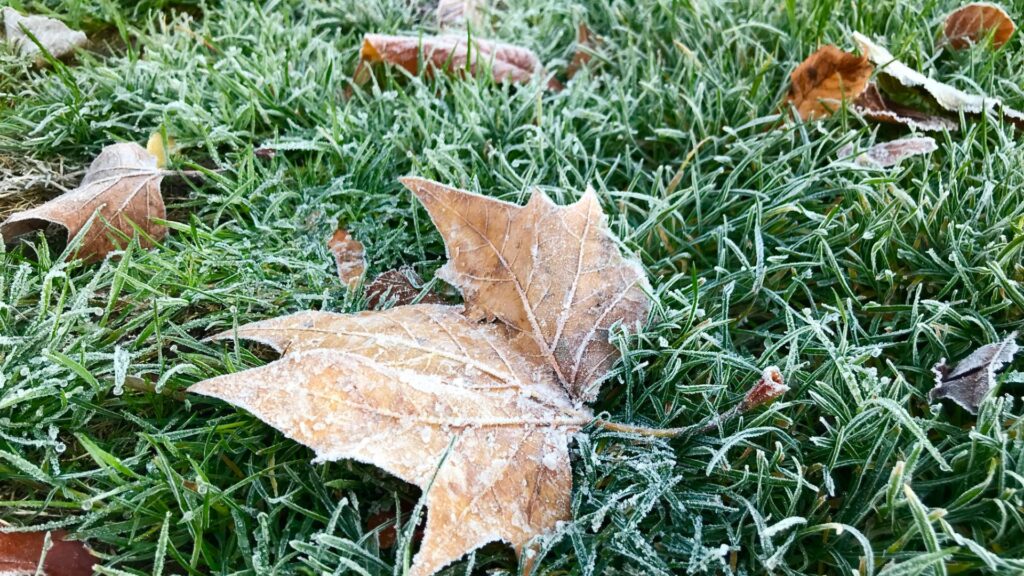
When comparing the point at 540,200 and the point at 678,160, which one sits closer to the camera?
the point at 540,200

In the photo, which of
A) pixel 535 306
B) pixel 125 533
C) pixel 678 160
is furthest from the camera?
pixel 678 160

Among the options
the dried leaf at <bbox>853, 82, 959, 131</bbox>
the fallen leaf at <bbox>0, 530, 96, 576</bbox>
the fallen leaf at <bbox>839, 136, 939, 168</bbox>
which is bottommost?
the fallen leaf at <bbox>0, 530, 96, 576</bbox>

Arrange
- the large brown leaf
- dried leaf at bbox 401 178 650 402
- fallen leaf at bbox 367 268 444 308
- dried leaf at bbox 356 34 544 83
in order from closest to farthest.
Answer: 1. the large brown leaf
2. dried leaf at bbox 401 178 650 402
3. fallen leaf at bbox 367 268 444 308
4. dried leaf at bbox 356 34 544 83

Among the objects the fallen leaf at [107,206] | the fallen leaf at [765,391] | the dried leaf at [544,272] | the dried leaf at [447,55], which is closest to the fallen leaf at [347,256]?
the dried leaf at [544,272]

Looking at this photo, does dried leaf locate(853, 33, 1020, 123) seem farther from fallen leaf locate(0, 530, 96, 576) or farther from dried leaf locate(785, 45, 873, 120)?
fallen leaf locate(0, 530, 96, 576)

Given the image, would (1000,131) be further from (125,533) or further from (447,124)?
(125,533)

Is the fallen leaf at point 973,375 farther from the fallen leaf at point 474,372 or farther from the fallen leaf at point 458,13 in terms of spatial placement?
the fallen leaf at point 458,13

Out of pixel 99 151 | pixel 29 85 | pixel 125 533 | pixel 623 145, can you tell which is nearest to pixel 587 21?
pixel 623 145

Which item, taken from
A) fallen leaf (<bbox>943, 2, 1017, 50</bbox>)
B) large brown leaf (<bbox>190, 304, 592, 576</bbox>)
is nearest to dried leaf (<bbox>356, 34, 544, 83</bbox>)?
large brown leaf (<bbox>190, 304, 592, 576</bbox>)
